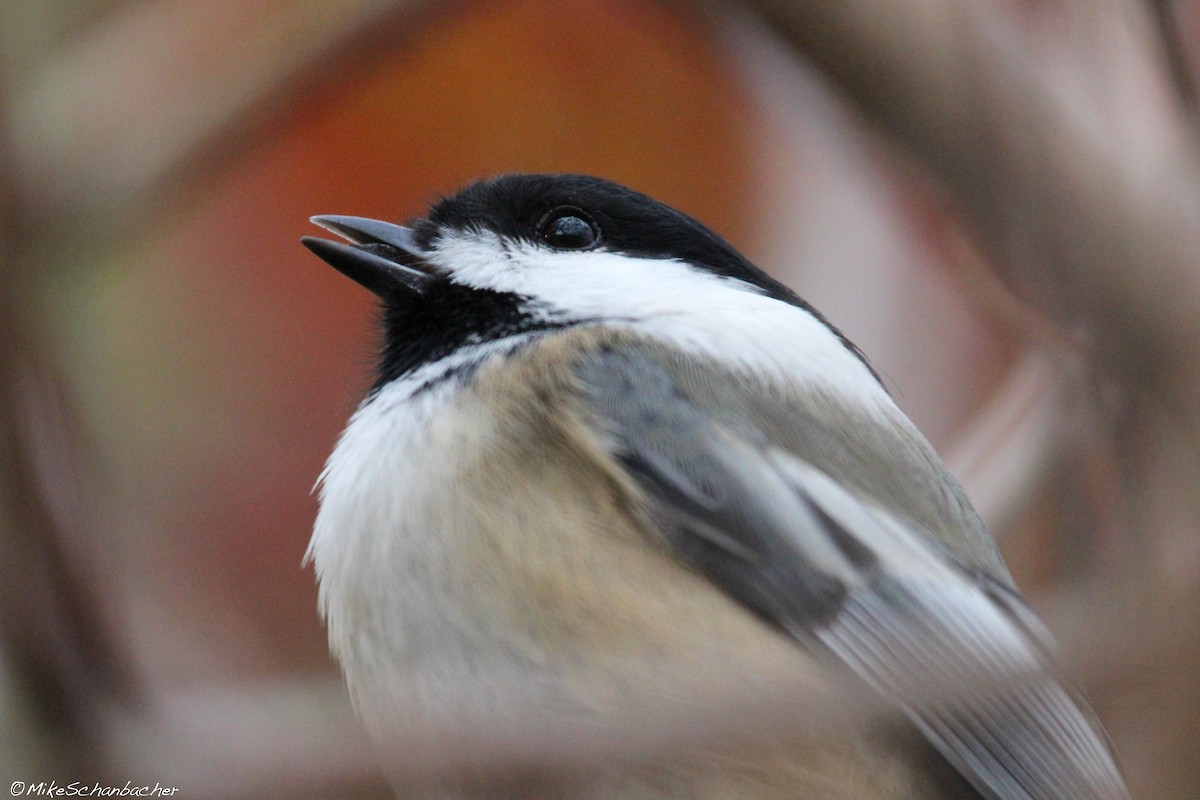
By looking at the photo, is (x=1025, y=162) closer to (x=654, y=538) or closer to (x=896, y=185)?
(x=896, y=185)

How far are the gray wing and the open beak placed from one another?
15.0 inches

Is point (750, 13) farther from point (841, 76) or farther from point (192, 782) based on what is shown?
point (192, 782)

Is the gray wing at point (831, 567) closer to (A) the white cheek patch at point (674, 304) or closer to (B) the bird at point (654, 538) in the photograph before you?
(B) the bird at point (654, 538)

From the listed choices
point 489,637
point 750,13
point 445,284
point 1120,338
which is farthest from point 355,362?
point 1120,338

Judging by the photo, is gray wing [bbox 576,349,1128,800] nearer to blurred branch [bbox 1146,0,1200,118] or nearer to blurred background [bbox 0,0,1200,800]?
blurred background [bbox 0,0,1200,800]

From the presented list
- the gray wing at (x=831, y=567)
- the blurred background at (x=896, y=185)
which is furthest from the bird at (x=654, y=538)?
the blurred background at (x=896, y=185)

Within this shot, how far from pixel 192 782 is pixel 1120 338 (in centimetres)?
59

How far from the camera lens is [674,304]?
1.89 m

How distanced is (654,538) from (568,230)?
25.7 inches

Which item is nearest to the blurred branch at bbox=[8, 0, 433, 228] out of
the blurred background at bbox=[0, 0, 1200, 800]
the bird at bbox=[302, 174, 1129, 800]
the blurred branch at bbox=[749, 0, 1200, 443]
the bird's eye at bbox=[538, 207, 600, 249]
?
the blurred background at bbox=[0, 0, 1200, 800]

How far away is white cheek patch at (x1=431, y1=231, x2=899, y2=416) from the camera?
1.82 meters

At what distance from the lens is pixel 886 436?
1803mm

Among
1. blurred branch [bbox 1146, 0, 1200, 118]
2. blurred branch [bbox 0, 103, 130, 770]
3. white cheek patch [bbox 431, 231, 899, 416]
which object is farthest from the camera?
white cheek patch [bbox 431, 231, 899, 416]

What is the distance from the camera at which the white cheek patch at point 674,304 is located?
1817 mm
